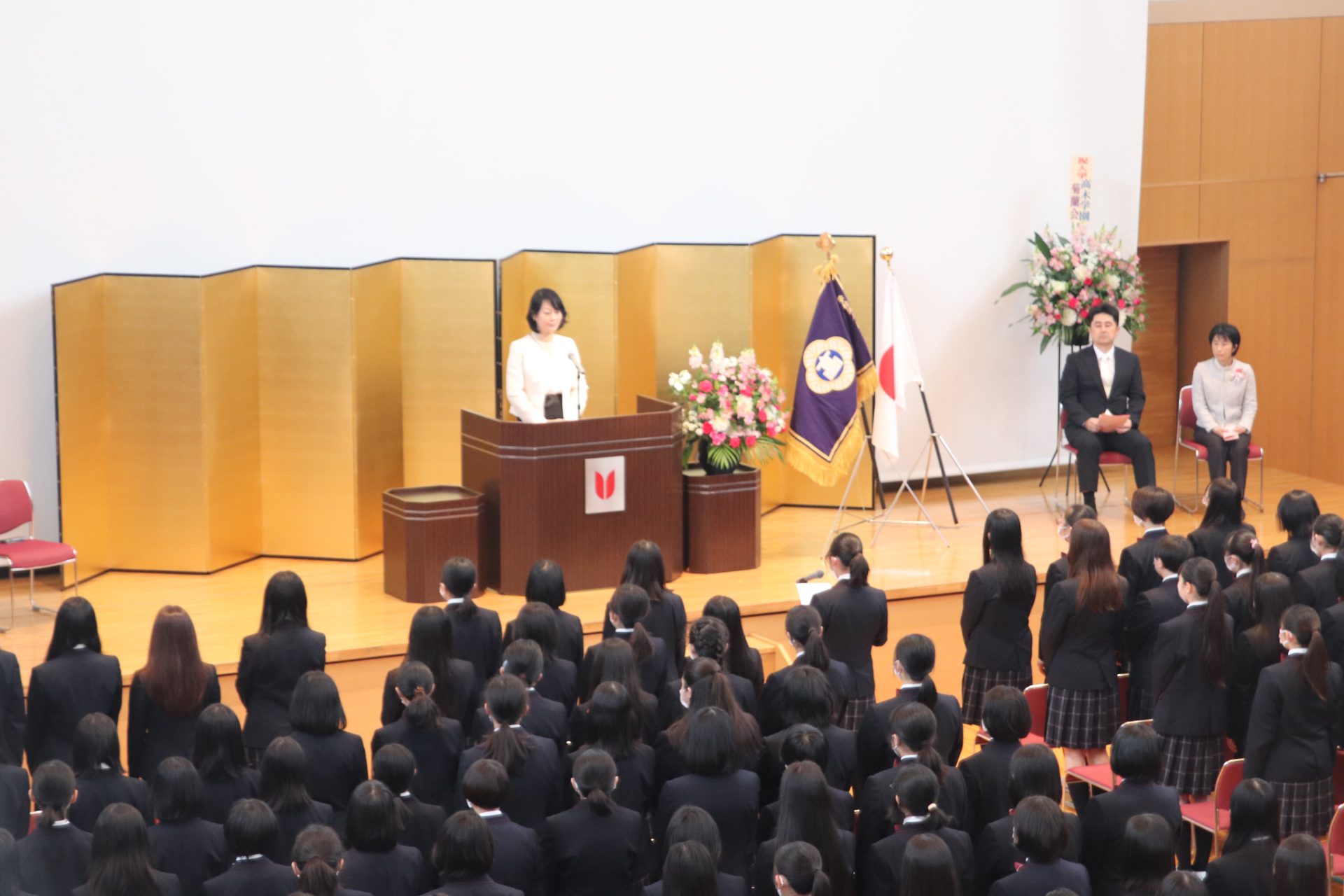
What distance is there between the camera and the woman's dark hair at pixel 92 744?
15.9 feet

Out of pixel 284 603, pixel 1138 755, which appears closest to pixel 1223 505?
pixel 1138 755

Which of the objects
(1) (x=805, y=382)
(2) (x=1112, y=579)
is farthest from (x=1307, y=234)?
(2) (x=1112, y=579)

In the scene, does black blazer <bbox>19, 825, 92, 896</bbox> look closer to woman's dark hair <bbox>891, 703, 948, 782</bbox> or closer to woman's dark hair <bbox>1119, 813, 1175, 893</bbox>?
woman's dark hair <bbox>891, 703, 948, 782</bbox>

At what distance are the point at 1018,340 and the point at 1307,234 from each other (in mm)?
2875

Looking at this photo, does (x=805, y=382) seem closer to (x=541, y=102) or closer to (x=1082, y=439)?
(x=1082, y=439)

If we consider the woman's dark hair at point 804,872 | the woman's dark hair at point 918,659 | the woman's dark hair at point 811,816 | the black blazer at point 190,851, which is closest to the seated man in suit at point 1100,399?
the woman's dark hair at point 918,659

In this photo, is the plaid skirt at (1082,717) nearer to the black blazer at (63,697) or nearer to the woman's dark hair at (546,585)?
the woman's dark hair at (546,585)

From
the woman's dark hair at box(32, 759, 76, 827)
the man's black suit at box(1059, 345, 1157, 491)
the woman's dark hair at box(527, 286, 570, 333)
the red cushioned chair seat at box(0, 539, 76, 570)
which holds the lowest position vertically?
the woman's dark hair at box(32, 759, 76, 827)

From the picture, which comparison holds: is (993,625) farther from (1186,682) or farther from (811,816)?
(811,816)

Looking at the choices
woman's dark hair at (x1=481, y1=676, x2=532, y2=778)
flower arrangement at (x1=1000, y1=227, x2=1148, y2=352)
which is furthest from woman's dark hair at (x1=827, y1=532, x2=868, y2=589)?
flower arrangement at (x1=1000, y1=227, x2=1148, y2=352)

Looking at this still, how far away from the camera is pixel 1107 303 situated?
10.7 metres

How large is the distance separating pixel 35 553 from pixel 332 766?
3948 mm

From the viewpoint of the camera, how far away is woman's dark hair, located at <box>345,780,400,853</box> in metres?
4.35

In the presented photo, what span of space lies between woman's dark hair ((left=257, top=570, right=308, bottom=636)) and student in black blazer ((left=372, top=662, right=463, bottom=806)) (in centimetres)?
75
